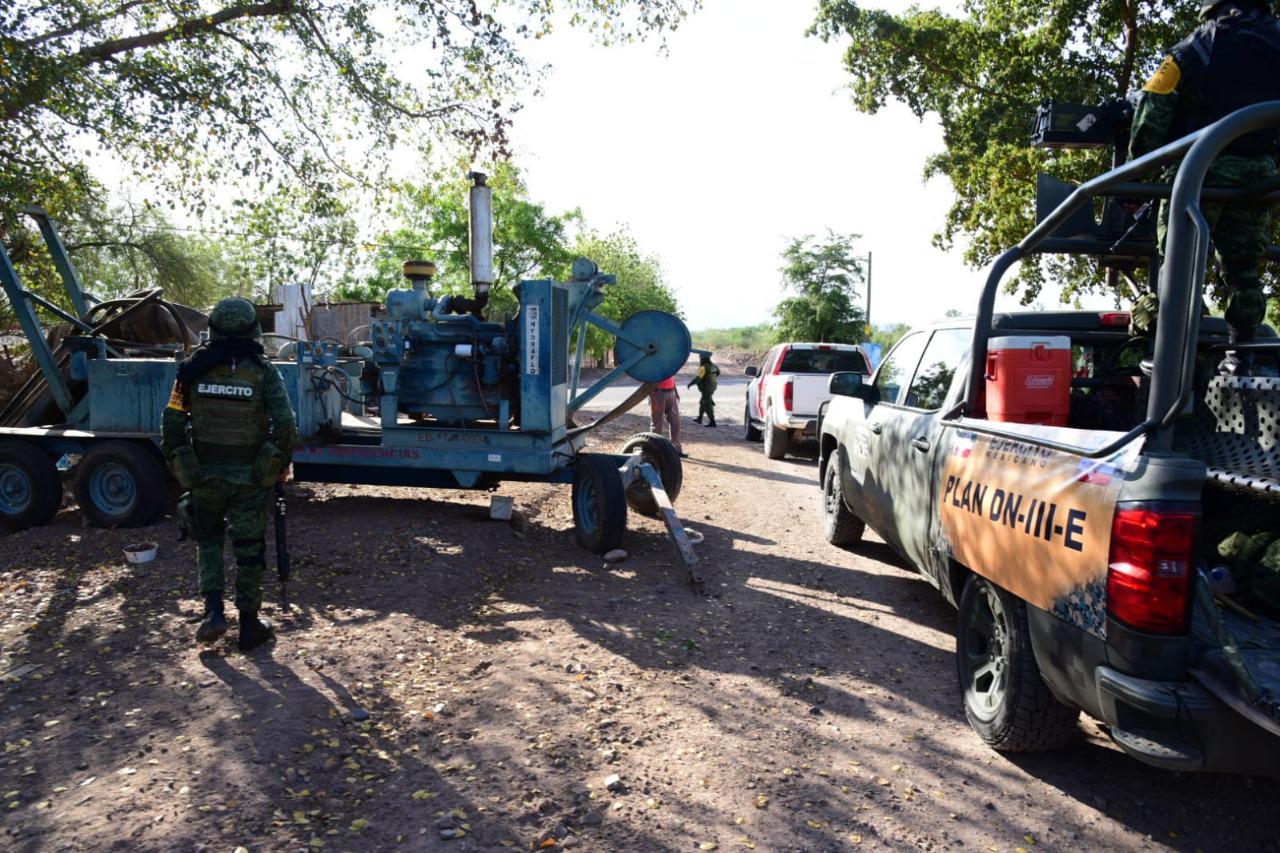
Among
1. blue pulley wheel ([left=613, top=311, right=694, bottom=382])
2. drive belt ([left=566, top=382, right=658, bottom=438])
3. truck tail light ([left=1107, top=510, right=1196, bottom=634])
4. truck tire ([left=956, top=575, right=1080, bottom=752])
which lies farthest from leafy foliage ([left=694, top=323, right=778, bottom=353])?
truck tail light ([left=1107, top=510, right=1196, bottom=634])

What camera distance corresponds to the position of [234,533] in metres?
4.75

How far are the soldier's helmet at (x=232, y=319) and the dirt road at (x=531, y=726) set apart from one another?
1.72m

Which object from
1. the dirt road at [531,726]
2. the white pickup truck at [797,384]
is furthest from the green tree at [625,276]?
the dirt road at [531,726]

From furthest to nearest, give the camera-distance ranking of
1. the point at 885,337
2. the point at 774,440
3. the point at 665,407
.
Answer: the point at 885,337 < the point at 774,440 < the point at 665,407

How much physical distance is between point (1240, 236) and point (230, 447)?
513cm

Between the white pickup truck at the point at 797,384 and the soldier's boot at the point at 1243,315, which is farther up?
the soldier's boot at the point at 1243,315

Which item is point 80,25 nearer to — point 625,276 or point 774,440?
point 774,440

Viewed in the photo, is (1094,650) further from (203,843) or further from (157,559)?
(157,559)

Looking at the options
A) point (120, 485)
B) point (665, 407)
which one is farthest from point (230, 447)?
point (665, 407)

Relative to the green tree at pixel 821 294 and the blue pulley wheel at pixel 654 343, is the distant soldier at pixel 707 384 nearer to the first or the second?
the blue pulley wheel at pixel 654 343

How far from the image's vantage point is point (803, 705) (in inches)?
163

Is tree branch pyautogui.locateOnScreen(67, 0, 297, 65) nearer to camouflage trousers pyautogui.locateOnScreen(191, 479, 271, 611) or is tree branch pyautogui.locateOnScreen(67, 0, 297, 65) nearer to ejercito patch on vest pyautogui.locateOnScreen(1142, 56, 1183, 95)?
camouflage trousers pyautogui.locateOnScreen(191, 479, 271, 611)

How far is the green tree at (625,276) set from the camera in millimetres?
47750

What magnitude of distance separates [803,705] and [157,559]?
498 cm
